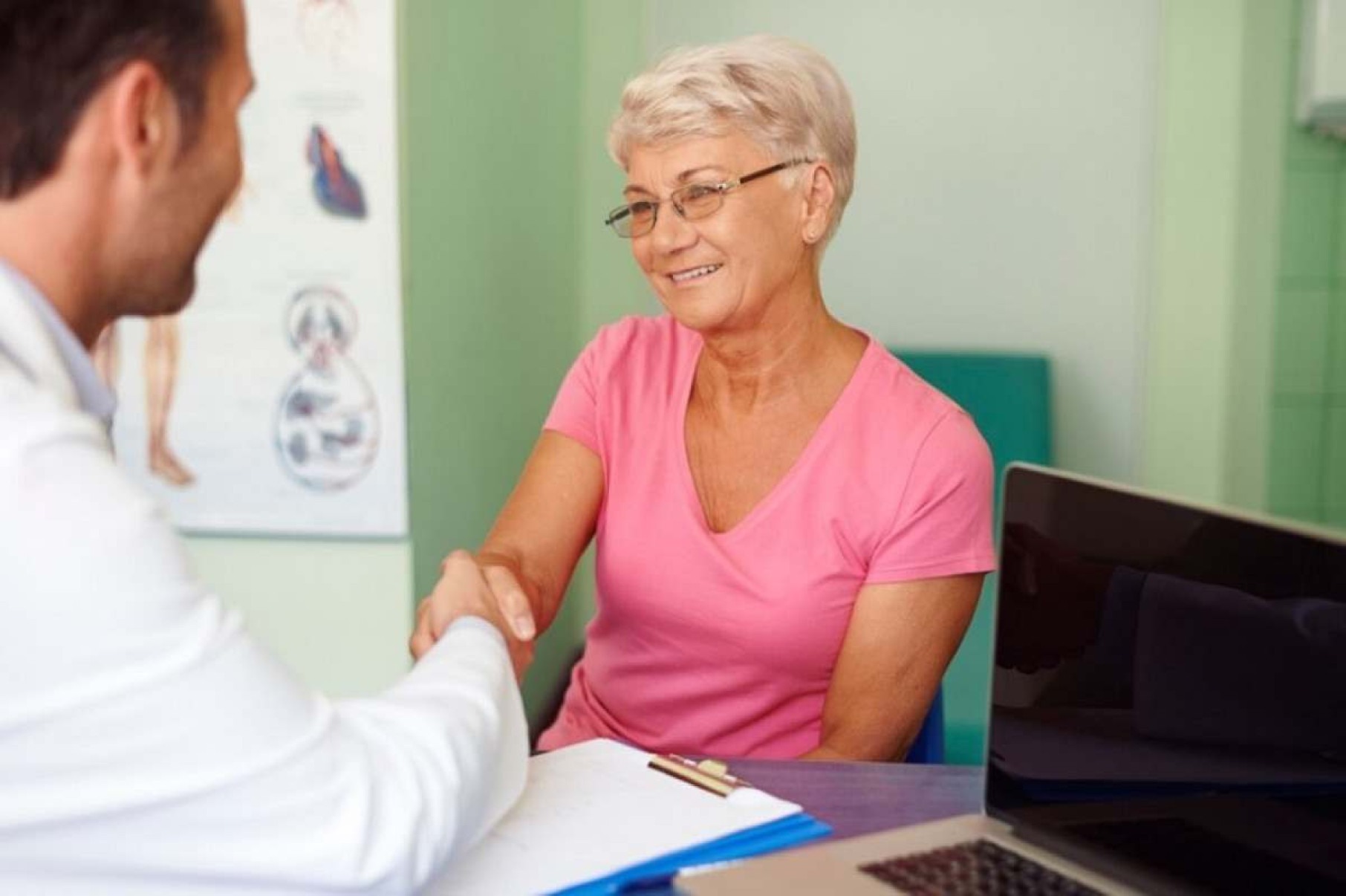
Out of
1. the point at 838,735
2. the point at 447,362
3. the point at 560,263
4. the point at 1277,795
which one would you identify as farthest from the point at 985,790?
the point at 560,263

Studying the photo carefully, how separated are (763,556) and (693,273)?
0.34m

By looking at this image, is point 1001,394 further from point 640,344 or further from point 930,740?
point 930,740

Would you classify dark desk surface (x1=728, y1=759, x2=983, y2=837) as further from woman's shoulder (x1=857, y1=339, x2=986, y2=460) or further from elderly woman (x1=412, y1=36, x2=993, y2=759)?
woman's shoulder (x1=857, y1=339, x2=986, y2=460)

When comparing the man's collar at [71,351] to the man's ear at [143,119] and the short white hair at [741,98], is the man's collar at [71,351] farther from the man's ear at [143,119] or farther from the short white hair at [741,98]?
the short white hair at [741,98]

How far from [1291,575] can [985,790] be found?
0.34 m

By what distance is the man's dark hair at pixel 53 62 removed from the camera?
793 millimetres

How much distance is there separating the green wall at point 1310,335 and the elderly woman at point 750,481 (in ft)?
6.51

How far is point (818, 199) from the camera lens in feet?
5.57

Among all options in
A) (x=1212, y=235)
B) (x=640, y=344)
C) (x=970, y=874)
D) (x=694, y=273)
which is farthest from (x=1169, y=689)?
(x=1212, y=235)

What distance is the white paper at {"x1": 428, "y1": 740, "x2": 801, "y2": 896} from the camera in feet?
3.16

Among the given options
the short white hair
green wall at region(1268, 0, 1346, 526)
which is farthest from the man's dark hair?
green wall at region(1268, 0, 1346, 526)

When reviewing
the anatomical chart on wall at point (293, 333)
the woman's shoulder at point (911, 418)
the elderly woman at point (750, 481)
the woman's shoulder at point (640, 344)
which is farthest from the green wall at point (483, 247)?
the woman's shoulder at point (911, 418)

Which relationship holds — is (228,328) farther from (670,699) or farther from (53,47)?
(53,47)

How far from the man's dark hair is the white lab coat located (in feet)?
0.26
